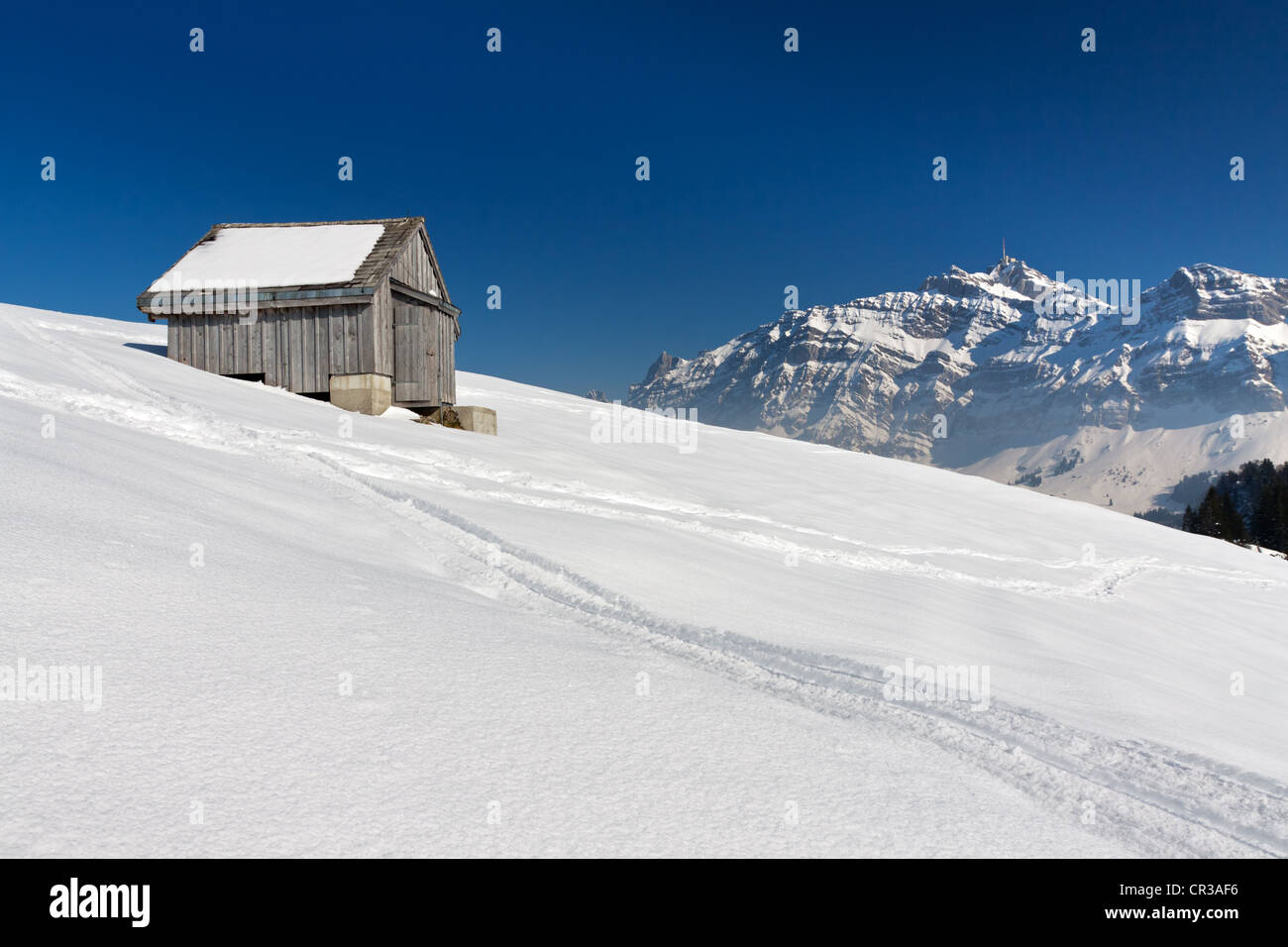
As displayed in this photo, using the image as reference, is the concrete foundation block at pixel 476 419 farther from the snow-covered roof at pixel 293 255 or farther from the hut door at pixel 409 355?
the snow-covered roof at pixel 293 255

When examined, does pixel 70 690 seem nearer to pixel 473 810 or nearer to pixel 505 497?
pixel 473 810

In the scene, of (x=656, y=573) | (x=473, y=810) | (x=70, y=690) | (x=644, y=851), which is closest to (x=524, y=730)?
(x=473, y=810)

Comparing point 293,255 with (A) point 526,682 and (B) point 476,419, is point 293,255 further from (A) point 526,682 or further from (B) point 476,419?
(A) point 526,682

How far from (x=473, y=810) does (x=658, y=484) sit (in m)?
13.3

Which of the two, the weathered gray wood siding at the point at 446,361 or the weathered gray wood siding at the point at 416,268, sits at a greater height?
the weathered gray wood siding at the point at 416,268

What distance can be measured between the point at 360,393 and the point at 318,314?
2.50 m

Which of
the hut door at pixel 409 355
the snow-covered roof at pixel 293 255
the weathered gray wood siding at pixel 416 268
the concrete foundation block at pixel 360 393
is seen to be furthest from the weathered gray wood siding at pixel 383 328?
the weathered gray wood siding at pixel 416 268

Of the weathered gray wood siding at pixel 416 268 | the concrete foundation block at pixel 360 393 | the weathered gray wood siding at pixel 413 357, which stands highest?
the weathered gray wood siding at pixel 416 268

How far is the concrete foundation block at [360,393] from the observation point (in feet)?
67.7

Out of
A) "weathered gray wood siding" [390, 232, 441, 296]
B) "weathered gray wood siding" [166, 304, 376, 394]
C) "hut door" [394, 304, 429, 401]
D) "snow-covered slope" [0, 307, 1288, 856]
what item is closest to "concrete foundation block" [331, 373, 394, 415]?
"weathered gray wood siding" [166, 304, 376, 394]

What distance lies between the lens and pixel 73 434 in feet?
30.2

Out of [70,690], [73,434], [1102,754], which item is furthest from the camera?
[73,434]

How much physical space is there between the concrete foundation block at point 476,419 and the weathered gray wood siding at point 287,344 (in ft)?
9.06

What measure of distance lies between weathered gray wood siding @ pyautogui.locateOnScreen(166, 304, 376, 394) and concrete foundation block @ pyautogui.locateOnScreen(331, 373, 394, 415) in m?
0.21
